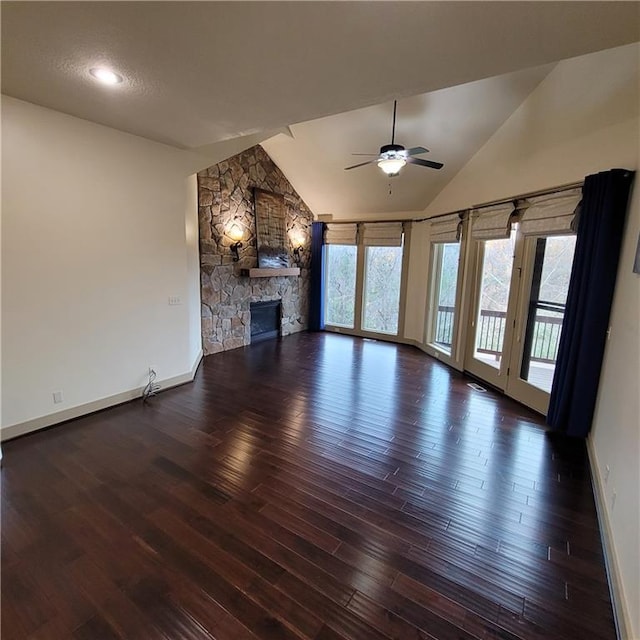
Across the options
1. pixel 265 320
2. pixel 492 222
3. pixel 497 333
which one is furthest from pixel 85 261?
pixel 497 333

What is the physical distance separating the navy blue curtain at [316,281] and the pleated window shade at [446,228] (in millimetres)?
2450

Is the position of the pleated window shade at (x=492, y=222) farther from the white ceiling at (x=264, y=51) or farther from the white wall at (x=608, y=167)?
the white ceiling at (x=264, y=51)

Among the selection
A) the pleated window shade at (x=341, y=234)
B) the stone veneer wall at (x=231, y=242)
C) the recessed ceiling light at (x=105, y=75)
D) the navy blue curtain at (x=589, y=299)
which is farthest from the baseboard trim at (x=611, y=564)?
the pleated window shade at (x=341, y=234)

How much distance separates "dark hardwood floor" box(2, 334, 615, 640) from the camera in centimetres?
157

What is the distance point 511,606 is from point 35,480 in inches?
121

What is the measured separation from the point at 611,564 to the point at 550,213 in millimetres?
3067

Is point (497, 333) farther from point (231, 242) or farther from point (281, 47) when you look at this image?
point (231, 242)

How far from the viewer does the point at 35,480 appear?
96.3 inches

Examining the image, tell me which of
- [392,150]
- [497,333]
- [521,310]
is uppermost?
[392,150]

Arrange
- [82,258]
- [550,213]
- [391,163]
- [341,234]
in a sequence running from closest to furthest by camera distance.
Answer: [82,258]
[550,213]
[391,163]
[341,234]

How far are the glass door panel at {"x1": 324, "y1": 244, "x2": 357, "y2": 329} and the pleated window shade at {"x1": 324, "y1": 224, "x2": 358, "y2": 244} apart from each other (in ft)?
0.62

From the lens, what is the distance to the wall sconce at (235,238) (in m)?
5.74

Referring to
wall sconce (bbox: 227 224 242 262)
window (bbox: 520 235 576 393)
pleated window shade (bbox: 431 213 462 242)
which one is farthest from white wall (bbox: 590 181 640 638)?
wall sconce (bbox: 227 224 242 262)

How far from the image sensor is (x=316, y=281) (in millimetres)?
7586
